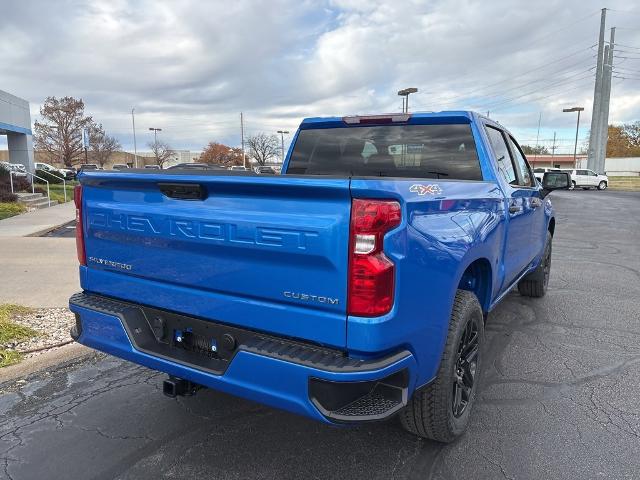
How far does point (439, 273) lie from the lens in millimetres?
2404

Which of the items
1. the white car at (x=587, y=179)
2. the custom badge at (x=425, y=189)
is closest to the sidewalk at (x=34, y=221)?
the custom badge at (x=425, y=189)

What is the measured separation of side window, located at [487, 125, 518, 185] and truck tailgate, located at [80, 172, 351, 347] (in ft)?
7.90

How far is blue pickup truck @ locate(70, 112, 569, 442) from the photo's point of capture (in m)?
2.10

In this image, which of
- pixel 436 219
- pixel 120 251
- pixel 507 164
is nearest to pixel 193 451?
pixel 120 251

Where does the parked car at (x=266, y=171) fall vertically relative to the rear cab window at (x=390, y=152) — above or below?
below

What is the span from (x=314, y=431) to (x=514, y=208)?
7.50 feet

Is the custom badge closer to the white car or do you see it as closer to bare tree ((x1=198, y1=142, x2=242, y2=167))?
the white car

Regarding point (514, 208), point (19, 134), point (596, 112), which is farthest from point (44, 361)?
Result: point (596, 112)

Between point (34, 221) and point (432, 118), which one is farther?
point (34, 221)

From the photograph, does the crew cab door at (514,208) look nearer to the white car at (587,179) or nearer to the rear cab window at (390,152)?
the rear cab window at (390,152)

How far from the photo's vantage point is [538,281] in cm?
602

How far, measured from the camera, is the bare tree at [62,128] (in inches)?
1984

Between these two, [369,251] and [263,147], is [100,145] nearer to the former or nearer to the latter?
[263,147]

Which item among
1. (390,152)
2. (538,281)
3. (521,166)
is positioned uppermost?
(390,152)
